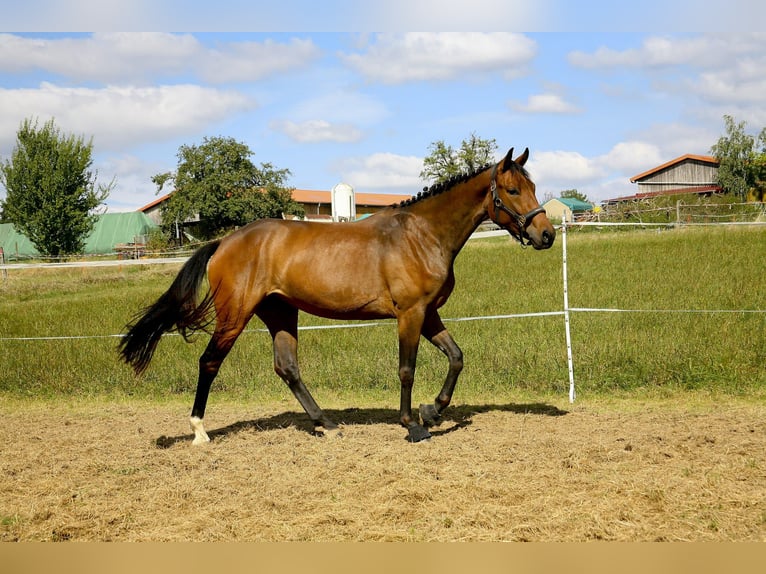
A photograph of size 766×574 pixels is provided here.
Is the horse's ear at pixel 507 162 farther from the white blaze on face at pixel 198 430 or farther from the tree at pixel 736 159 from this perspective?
the tree at pixel 736 159

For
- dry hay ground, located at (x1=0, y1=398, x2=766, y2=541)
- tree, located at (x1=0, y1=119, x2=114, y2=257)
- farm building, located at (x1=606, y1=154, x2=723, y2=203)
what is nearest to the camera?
dry hay ground, located at (x1=0, y1=398, x2=766, y2=541)

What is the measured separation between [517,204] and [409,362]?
1.61 meters

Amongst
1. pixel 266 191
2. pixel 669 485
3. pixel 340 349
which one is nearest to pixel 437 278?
pixel 669 485

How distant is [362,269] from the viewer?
229 inches

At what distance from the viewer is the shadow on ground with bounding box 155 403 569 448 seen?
20.6 ft

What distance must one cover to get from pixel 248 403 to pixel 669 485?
17.4ft

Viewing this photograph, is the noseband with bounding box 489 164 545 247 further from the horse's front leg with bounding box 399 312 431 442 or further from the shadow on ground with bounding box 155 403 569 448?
the shadow on ground with bounding box 155 403 569 448

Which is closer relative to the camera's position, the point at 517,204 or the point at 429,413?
the point at 517,204

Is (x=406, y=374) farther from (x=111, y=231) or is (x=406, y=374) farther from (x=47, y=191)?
(x=111, y=231)

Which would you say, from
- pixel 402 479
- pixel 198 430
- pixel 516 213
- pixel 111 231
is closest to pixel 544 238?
pixel 516 213

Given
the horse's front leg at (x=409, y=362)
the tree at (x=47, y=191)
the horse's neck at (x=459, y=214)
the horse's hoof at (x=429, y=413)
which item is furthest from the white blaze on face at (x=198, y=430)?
the tree at (x=47, y=191)

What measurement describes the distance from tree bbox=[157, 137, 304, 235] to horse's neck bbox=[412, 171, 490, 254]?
117ft

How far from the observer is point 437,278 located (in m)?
5.71

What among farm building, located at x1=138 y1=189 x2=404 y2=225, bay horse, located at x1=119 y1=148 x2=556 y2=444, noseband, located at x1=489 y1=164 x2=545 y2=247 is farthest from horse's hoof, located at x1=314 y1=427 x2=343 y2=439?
farm building, located at x1=138 y1=189 x2=404 y2=225
